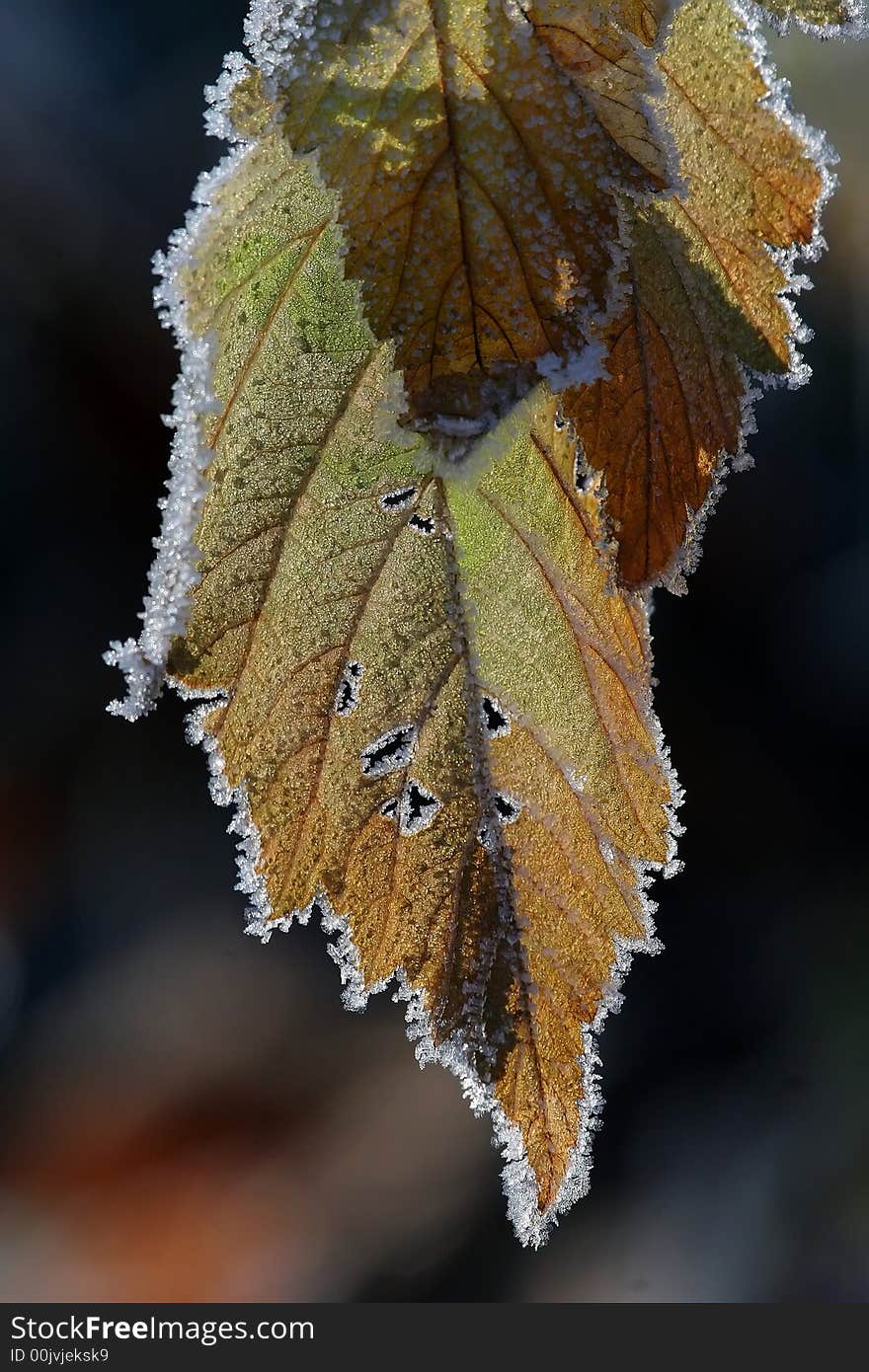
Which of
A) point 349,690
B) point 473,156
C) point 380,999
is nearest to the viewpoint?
point 473,156

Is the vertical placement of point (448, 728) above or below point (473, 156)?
below

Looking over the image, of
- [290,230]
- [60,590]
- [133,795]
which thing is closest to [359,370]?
[290,230]

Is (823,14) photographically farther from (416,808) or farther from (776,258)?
(416,808)

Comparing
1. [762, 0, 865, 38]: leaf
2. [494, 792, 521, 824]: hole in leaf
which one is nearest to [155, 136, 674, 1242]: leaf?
[494, 792, 521, 824]: hole in leaf

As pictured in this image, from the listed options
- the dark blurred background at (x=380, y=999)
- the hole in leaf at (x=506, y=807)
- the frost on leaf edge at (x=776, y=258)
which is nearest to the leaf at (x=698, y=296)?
the frost on leaf edge at (x=776, y=258)

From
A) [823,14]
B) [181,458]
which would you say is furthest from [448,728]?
[823,14]

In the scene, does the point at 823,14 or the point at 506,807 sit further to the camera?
the point at 506,807

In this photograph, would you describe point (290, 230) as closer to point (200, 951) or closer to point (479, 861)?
point (479, 861)

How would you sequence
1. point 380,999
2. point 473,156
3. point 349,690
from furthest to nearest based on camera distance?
point 380,999
point 349,690
point 473,156
